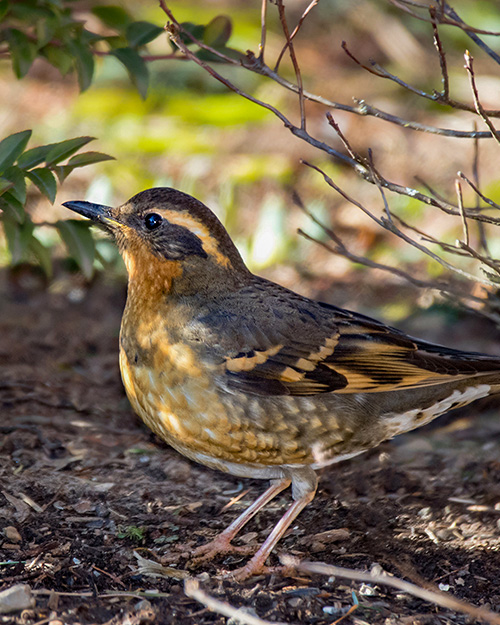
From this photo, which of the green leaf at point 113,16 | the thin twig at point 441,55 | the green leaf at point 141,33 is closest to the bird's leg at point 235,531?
the thin twig at point 441,55

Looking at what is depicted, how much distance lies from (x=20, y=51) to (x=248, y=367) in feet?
8.27

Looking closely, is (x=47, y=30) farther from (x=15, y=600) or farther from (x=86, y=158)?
(x=15, y=600)

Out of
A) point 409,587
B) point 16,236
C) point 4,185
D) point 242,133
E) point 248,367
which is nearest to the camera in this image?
point 409,587

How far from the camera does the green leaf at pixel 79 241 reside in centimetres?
528

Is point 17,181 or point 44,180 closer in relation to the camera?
point 17,181

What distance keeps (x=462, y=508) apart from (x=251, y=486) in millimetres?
1366

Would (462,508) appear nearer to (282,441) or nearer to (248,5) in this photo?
(282,441)

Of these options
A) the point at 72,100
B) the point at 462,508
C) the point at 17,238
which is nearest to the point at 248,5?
the point at 72,100

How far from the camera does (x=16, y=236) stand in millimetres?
4988

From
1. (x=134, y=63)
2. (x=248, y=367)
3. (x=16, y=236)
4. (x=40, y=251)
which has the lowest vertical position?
(x=248, y=367)

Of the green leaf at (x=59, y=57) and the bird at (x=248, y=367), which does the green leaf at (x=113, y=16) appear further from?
the bird at (x=248, y=367)

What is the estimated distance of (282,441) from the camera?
448cm

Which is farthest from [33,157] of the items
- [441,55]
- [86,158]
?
[441,55]

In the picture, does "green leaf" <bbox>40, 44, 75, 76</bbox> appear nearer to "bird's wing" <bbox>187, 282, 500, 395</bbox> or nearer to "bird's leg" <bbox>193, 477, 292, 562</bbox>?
"bird's wing" <bbox>187, 282, 500, 395</bbox>
